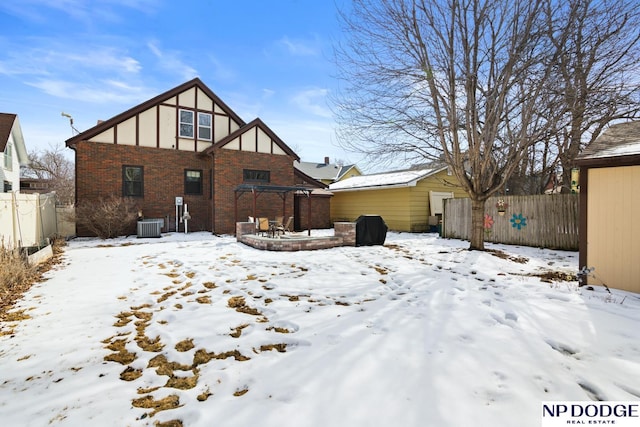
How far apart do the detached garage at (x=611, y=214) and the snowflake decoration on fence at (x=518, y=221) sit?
5.87m

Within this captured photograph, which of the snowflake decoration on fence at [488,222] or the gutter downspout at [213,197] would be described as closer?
the snowflake decoration on fence at [488,222]

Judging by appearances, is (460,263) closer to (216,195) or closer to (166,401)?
(166,401)

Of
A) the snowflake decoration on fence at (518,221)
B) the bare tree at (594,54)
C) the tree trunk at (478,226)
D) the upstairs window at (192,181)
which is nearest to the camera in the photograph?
the bare tree at (594,54)

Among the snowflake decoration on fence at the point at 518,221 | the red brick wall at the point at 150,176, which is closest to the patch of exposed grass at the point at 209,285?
the red brick wall at the point at 150,176

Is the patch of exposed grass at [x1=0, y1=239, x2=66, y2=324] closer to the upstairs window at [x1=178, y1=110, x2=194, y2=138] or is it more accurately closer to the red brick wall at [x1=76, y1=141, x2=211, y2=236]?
the red brick wall at [x1=76, y1=141, x2=211, y2=236]

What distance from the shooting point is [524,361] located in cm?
282

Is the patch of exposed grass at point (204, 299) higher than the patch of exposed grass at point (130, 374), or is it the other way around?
the patch of exposed grass at point (204, 299)

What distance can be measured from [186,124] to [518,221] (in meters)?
15.5

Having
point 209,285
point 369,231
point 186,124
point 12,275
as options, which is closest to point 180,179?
point 186,124

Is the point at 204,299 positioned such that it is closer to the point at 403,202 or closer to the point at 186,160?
the point at 186,160

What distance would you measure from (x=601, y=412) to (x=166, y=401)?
3.22 metres

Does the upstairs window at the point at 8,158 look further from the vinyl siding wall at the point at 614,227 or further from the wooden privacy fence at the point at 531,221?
the vinyl siding wall at the point at 614,227

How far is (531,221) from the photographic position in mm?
10898

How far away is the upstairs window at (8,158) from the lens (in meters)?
17.4
